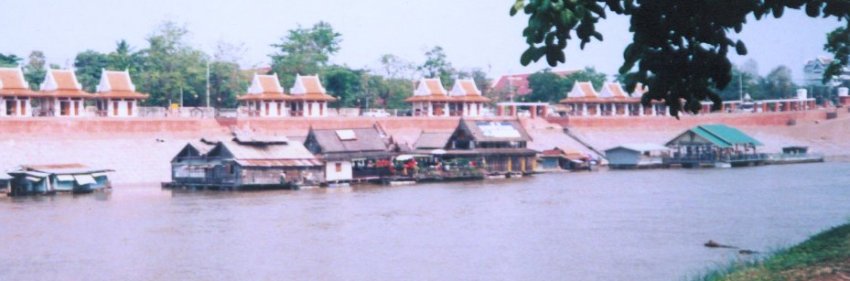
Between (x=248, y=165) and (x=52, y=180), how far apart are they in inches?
217

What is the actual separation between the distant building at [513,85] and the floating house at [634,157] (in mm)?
23363

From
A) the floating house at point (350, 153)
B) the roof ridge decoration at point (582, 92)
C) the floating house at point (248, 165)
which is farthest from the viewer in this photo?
the roof ridge decoration at point (582, 92)

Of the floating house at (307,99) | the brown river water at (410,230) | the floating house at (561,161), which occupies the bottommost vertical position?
the brown river water at (410,230)

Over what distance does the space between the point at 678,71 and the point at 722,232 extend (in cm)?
1390

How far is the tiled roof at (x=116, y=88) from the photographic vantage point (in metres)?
43.8

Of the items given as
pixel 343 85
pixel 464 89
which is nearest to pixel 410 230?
pixel 464 89

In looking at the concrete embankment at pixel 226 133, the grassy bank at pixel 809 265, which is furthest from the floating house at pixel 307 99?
the grassy bank at pixel 809 265

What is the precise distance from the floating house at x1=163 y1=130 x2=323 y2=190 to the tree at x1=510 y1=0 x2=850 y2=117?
1022 inches

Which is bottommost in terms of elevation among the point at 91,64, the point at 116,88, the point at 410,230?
the point at 410,230

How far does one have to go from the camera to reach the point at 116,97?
144 feet

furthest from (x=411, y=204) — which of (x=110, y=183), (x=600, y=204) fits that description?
(x=110, y=183)

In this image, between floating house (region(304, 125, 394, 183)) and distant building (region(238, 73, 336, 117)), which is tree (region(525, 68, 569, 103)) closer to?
distant building (region(238, 73, 336, 117))

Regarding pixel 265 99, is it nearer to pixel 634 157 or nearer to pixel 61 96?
pixel 61 96

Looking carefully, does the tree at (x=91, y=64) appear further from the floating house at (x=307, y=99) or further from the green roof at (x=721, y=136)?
Result: the green roof at (x=721, y=136)
